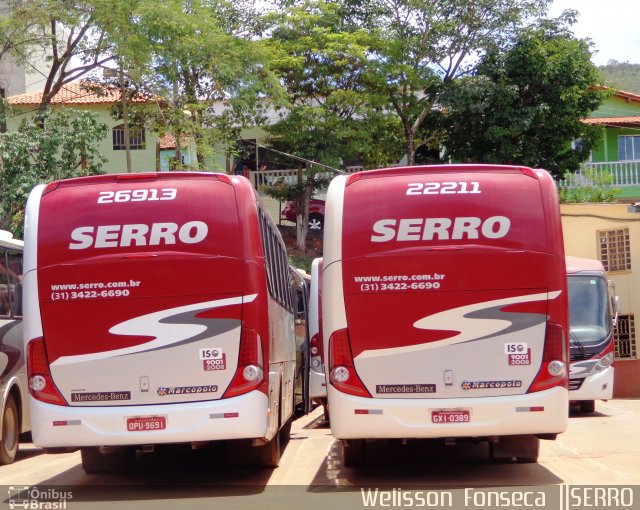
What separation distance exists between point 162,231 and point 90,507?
A: 267cm

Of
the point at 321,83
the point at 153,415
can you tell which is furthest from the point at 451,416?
the point at 321,83

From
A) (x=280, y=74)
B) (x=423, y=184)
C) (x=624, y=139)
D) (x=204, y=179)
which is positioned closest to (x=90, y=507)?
(x=204, y=179)

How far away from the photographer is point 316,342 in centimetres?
1858

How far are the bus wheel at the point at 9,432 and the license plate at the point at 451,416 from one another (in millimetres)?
6598

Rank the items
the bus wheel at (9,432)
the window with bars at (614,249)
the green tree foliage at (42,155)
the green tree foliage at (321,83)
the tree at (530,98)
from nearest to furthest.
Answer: the bus wheel at (9,432)
the window with bars at (614,249)
the green tree foliage at (42,155)
the green tree foliage at (321,83)
the tree at (530,98)

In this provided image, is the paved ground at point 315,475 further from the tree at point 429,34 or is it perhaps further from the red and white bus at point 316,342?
the tree at point 429,34

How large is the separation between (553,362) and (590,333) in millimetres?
10687

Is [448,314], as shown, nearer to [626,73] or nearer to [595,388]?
[595,388]

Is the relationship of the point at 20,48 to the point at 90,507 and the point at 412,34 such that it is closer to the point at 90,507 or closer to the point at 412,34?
the point at 412,34

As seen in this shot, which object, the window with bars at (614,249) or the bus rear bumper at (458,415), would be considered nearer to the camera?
the bus rear bumper at (458,415)

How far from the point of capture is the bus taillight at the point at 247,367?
9.54 metres

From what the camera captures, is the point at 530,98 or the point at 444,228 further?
the point at 530,98

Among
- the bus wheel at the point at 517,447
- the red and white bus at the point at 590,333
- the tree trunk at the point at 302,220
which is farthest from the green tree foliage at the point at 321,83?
the bus wheel at the point at 517,447

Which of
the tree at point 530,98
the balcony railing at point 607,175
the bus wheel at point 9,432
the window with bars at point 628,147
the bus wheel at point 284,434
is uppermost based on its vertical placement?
the tree at point 530,98
